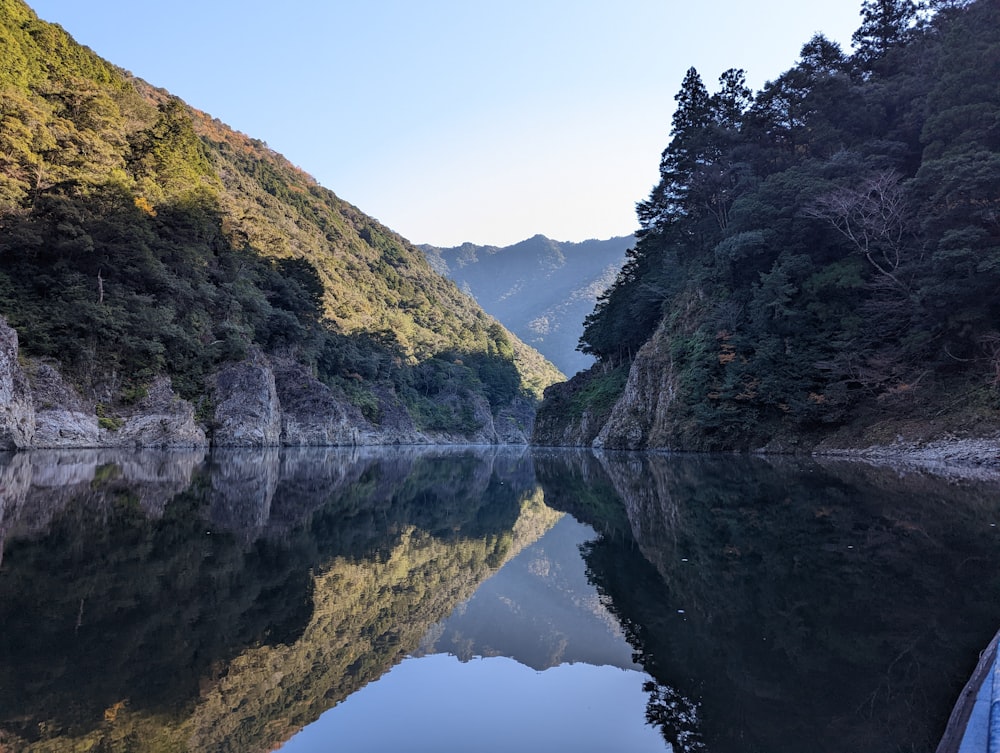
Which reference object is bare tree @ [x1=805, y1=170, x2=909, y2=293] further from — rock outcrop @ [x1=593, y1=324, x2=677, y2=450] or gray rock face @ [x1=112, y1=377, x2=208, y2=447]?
gray rock face @ [x1=112, y1=377, x2=208, y2=447]

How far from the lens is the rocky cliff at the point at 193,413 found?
23406 millimetres

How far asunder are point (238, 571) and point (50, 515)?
4.54 metres

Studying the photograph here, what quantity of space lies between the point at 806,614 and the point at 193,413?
3575 centimetres

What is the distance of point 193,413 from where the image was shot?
3431 cm

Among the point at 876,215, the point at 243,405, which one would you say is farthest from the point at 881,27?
the point at 243,405

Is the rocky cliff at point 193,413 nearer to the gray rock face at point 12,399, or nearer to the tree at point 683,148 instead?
the gray rock face at point 12,399

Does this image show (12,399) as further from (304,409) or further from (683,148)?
(683,148)

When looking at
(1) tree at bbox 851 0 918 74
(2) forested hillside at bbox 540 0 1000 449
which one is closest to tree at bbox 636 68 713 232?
(2) forested hillside at bbox 540 0 1000 449

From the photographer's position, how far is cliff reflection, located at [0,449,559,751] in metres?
2.94

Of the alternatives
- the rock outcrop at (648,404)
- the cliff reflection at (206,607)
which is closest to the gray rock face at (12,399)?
the cliff reflection at (206,607)

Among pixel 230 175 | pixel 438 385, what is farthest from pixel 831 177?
pixel 230 175

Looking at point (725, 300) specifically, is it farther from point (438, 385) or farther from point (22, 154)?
point (438, 385)

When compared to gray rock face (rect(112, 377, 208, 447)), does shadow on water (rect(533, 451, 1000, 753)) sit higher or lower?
higher

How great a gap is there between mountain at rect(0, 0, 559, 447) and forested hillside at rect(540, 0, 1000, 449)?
26.4 meters
